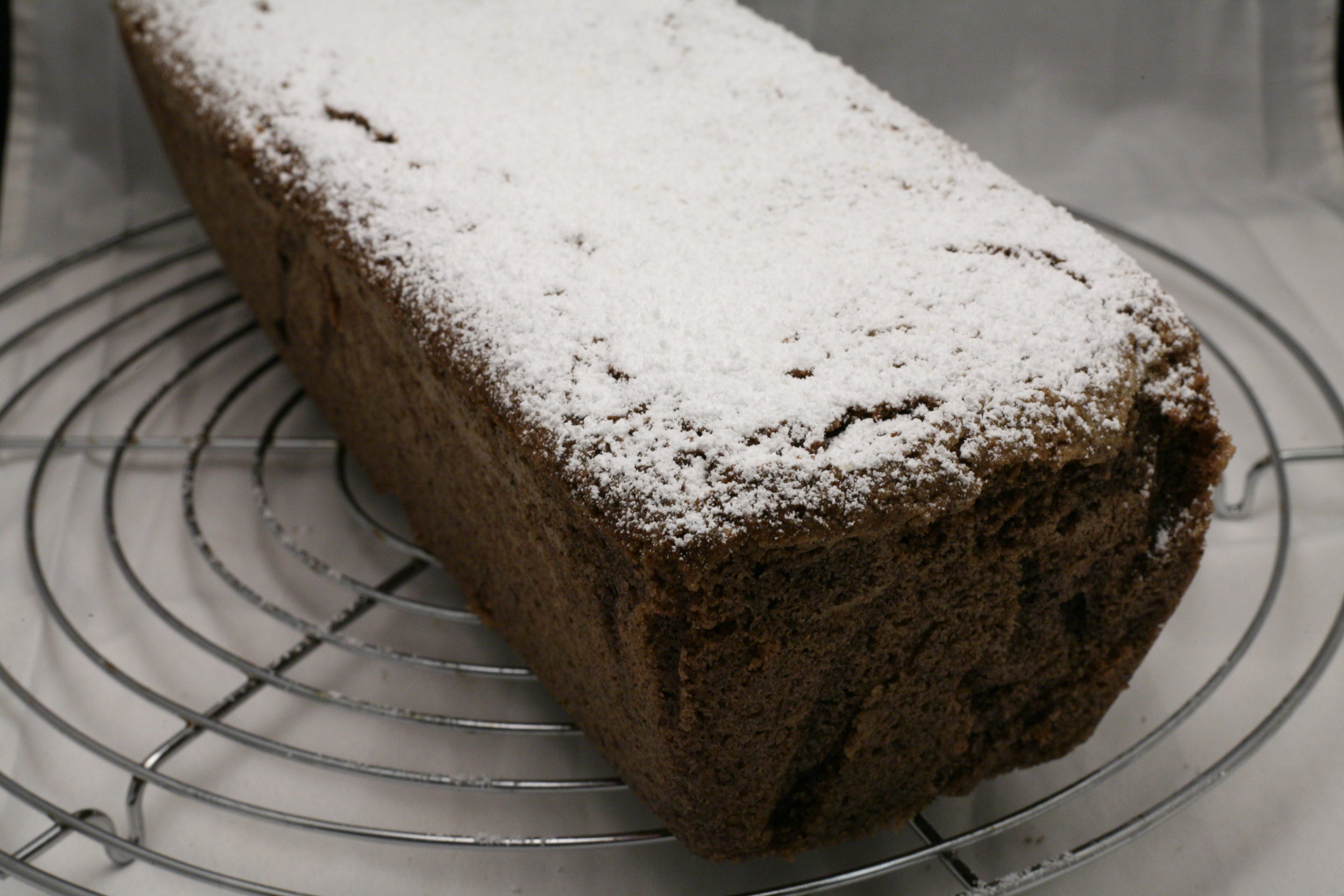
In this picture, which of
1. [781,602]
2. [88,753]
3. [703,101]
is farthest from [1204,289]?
[88,753]

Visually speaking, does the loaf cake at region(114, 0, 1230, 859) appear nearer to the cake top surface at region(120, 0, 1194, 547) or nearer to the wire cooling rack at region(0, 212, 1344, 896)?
the cake top surface at region(120, 0, 1194, 547)

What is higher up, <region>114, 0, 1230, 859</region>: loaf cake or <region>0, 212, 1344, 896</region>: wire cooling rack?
<region>114, 0, 1230, 859</region>: loaf cake

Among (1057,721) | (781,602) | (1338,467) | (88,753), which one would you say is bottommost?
(88,753)

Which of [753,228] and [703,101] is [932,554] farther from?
[703,101]

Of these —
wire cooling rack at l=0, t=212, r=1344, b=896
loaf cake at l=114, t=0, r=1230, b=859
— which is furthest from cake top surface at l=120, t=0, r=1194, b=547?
wire cooling rack at l=0, t=212, r=1344, b=896

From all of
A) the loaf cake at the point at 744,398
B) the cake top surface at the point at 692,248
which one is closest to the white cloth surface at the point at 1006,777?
the loaf cake at the point at 744,398

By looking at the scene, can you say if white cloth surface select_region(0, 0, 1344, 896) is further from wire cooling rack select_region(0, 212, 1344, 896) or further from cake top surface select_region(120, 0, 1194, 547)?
cake top surface select_region(120, 0, 1194, 547)

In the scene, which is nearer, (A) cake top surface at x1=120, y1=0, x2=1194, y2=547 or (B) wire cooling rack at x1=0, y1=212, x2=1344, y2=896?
(A) cake top surface at x1=120, y1=0, x2=1194, y2=547
